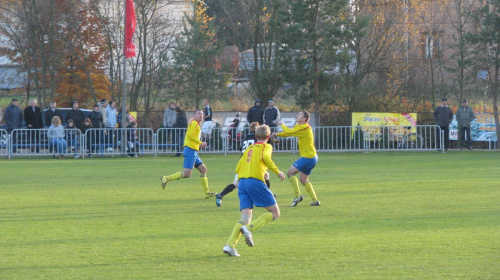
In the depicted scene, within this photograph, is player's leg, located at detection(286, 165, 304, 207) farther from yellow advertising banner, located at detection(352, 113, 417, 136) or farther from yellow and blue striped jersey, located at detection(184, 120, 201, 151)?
yellow advertising banner, located at detection(352, 113, 417, 136)

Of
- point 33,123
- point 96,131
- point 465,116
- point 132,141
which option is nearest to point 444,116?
point 465,116

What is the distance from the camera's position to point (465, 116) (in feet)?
92.4

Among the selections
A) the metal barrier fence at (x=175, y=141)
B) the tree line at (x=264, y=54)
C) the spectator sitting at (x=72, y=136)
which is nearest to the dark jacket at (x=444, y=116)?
the metal barrier fence at (x=175, y=141)

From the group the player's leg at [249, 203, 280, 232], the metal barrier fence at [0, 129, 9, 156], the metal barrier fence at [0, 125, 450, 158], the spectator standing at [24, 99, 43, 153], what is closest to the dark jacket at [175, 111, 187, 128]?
the metal barrier fence at [0, 125, 450, 158]

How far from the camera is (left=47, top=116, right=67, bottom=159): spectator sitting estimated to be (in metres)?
25.7

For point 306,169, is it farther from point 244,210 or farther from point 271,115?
point 271,115

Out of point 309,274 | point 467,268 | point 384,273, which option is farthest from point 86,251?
point 467,268

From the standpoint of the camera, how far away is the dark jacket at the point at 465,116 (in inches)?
1108

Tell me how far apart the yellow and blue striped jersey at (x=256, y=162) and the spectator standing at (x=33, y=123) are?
1894cm

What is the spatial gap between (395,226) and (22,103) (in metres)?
31.7

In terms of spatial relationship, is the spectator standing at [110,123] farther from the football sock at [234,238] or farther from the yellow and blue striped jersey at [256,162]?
the football sock at [234,238]

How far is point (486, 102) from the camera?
36969 millimetres

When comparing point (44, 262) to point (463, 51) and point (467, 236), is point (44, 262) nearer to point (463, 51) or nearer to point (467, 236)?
point (467, 236)

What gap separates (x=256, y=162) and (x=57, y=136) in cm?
1856
